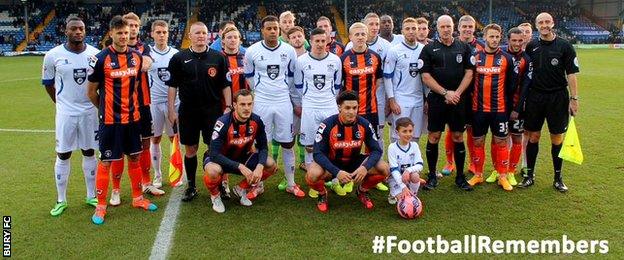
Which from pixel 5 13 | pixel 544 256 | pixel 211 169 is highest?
pixel 5 13

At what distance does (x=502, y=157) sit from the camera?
612 cm

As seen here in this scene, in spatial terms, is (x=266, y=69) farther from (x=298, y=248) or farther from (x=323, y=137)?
(x=298, y=248)

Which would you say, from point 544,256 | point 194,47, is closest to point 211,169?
point 194,47

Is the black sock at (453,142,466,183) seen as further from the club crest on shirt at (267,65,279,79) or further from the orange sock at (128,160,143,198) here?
the orange sock at (128,160,143,198)

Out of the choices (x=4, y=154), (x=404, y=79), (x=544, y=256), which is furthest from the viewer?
(x=4, y=154)

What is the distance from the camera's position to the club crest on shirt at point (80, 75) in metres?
5.23

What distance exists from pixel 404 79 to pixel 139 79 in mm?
3128

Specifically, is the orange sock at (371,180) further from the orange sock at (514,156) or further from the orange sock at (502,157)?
the orange sock at (514,156)

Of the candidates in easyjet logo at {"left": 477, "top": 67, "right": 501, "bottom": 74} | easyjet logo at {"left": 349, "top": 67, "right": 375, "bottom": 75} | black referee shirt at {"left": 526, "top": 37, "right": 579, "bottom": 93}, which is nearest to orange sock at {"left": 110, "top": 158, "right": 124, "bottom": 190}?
easyjet logo at {"left": 349, "top": 67, "right": 375, "bottom": 75}

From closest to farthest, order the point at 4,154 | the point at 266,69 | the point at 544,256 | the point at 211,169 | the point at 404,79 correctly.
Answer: the point at 544,256, the point at 211,169, the point at 266,69, the point at 404,79, the point at 4,154

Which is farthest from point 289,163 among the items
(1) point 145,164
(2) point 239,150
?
(1) point 145,164

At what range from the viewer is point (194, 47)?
558 cm

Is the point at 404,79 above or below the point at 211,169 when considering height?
above

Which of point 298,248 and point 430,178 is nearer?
point 298,248
